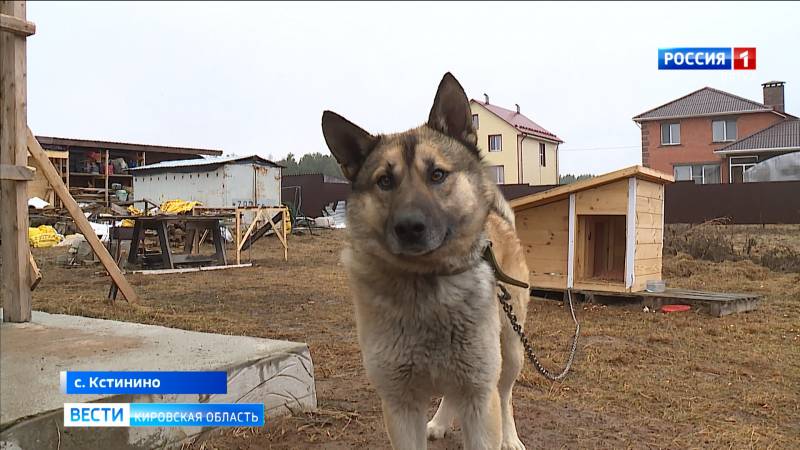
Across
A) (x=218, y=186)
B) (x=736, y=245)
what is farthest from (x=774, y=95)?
(x=218, y=186)

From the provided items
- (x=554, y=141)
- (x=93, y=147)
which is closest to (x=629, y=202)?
(x=93, y=147)

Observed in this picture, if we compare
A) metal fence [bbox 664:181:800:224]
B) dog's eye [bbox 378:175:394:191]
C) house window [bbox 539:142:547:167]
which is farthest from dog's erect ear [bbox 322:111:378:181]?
house window [bbox 539:142:547:167]

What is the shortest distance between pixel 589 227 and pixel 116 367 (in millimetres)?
6073

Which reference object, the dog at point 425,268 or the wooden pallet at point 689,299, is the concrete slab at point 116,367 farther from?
the wooden pallet at point 689,299

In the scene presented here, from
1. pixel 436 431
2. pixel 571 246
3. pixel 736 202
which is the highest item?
pixel 736 202

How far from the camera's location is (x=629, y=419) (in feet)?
10.4

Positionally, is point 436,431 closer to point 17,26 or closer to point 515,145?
point 17,26

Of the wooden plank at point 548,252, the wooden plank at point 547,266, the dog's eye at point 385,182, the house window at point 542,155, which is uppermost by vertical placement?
the house window at point 542,155

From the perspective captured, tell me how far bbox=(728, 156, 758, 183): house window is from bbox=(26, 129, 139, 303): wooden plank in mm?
27022

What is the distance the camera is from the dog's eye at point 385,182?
7.30ft

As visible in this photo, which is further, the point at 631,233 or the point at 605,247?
the point at 605,247

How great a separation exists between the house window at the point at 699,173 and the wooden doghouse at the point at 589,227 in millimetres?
23095

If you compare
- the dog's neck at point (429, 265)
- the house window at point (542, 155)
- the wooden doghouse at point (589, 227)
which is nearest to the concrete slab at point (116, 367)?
the dog's neck at point (429, 265)
